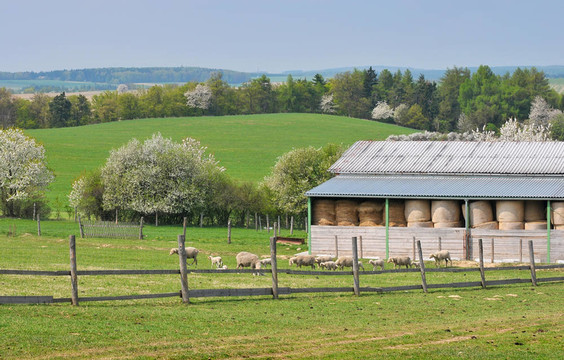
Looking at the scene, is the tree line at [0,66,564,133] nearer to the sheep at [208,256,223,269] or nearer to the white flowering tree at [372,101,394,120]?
the white flowering tree at [372,101,394,120]

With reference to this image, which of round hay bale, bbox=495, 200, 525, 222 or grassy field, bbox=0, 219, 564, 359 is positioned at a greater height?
round hay bale, bbox=495, 200, 525, 222

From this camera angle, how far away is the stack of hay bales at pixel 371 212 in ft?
136

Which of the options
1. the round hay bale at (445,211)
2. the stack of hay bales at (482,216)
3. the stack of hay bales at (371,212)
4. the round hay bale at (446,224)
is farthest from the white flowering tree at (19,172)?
the stack of hay bales at (482,216)

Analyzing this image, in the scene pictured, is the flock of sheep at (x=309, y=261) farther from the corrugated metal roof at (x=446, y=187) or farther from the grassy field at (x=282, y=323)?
the corrugated metal roof at (x=446, y=187)

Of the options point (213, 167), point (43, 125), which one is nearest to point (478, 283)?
point (213, 167)

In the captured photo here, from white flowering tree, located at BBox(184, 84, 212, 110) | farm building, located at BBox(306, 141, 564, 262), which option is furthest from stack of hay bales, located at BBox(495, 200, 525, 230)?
white flowering tree, located at BBox(184, 84, 212, 110)

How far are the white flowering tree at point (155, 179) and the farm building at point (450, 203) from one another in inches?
894

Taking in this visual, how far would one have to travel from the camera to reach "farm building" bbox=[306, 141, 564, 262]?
127 feet

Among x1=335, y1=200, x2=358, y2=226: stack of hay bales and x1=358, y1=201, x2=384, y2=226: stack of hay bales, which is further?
x1=335, y1=200, x2=358, y2=226: stack of hay bales

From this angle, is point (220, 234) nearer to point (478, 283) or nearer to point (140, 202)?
point (140, 202)

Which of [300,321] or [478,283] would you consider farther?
[478,283]

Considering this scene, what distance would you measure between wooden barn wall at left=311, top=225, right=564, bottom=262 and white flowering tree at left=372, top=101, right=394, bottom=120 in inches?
4966

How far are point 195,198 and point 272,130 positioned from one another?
70213mm

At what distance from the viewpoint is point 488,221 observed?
1548 inches
